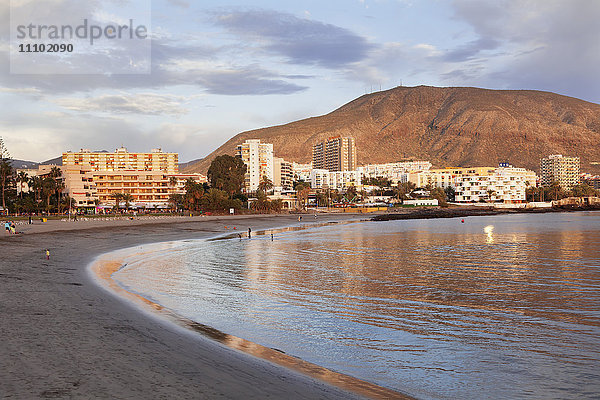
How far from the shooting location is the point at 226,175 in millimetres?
129625

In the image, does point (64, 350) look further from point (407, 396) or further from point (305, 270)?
point (305, 270)

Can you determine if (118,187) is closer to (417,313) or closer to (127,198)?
(127,198)

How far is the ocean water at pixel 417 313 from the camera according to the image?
33.2 ft

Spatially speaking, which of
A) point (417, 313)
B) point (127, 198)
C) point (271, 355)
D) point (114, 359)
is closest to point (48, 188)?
point (127, 198)

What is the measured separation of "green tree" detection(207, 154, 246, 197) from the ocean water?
94.0 meters

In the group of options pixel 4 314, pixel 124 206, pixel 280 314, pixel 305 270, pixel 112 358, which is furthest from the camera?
pixel 124 206

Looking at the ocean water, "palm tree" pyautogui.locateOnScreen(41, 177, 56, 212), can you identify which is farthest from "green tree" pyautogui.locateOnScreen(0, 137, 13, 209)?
the ocean water

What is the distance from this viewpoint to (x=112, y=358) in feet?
32.8

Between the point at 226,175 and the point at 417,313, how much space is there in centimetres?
11634

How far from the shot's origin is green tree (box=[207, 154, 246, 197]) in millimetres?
127875

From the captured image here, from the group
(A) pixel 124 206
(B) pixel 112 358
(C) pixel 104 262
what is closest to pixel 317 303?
(B) pixel 112 358

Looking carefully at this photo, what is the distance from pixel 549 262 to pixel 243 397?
93.1ft

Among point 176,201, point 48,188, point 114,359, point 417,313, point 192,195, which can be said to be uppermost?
point 48,188

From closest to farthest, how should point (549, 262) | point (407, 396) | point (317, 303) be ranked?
point (407, 396), point (317, 303), point (549, 262)
